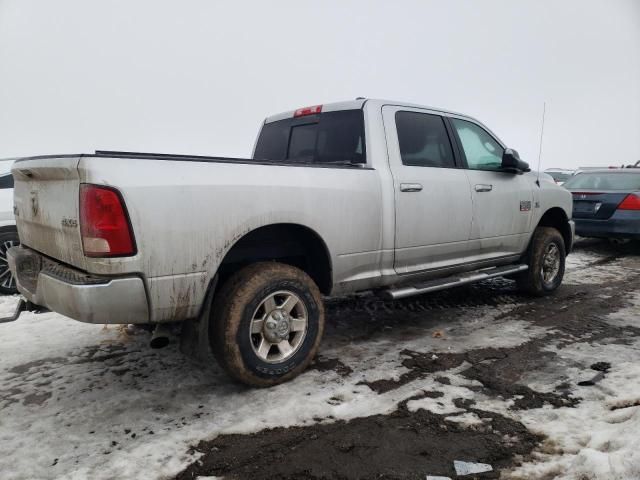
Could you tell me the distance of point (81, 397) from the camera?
116 inches

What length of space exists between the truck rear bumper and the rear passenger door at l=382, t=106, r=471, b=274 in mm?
2005

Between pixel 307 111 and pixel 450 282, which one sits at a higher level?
pixel 307 111

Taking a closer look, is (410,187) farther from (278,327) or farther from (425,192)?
(278,327)

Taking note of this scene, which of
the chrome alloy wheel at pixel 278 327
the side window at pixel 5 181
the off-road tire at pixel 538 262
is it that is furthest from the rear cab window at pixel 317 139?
the side window at pixel 5 181

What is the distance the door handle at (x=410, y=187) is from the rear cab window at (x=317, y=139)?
1.20 ft

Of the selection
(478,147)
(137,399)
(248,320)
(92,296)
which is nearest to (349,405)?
(248,320)

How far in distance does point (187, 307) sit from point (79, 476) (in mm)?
952

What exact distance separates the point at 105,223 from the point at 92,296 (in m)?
0.38

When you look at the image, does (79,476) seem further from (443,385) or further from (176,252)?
(443,385)

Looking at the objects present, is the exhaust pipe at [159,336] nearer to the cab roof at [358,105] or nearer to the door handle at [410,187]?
the door handle at [410,187]

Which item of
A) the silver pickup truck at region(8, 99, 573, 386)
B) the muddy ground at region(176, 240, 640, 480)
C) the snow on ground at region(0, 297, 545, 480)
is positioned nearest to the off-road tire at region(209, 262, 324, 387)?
the silver pickup truck at region(8, 99, 573, 386)

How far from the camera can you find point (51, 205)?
8.75 ft

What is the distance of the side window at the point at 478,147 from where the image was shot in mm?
4406

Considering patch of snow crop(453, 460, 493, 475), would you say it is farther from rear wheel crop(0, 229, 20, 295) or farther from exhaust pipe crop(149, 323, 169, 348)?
rear wheel crop(0, 229, 20, 295)
